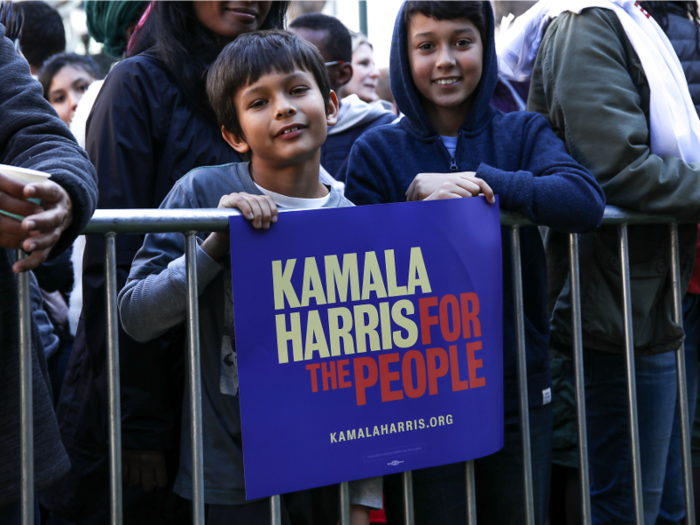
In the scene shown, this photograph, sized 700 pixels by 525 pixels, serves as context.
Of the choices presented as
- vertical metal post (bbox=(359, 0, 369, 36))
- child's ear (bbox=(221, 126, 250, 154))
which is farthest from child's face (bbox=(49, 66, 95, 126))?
vertical metal post (bbox=(359, 0, 369, 36))

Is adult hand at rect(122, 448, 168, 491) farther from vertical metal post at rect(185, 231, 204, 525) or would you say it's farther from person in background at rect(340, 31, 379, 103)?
person in background at rect(340, 31, 379, 103)

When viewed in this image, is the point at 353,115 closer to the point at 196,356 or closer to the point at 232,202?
the point at 232,202

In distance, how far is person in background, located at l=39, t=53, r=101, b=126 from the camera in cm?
454

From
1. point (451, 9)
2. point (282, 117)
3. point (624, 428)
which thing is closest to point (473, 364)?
point (624, 428)

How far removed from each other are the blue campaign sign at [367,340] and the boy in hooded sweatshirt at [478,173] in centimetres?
14

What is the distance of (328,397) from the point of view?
6.22 feet

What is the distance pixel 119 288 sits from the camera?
2.13m

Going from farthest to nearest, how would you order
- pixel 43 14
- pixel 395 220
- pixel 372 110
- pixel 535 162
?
pixel 43 14 < pixel 372 110 < pixel 535 162 < pixel 395 220

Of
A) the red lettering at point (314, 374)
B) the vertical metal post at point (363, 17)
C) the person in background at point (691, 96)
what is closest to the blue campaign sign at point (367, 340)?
the red lettering at point (314, 374)

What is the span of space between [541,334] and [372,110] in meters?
1.90

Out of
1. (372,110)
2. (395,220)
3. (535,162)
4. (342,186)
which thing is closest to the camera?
(395,220)

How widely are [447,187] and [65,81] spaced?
3.28 m

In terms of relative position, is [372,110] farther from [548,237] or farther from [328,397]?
[328,397]

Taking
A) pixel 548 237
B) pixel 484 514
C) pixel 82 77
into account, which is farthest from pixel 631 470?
pixel 82 77
